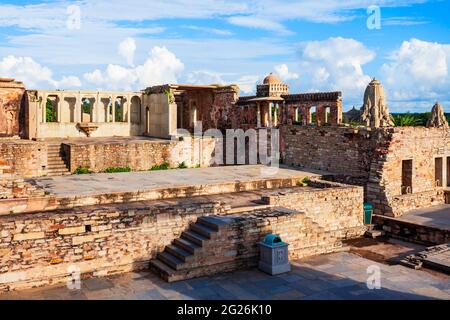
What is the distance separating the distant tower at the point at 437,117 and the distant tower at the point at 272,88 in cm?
665

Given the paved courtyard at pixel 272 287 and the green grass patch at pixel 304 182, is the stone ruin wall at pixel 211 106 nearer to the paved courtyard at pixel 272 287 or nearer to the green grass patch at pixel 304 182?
the green grass patch at pixel 304 182

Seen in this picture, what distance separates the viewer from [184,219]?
404 inches

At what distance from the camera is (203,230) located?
9812mm

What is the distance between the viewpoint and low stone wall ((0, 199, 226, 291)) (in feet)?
28.0

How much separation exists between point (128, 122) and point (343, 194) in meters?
15.0

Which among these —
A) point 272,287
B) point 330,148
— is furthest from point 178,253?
point 330,148

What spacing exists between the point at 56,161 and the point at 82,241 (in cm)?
923

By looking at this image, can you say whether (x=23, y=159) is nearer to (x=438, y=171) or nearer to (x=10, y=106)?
(x=10, y=106)

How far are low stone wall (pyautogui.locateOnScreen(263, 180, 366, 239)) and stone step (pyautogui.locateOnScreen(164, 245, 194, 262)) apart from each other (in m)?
3.08

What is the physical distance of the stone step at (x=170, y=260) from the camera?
9.11 meters

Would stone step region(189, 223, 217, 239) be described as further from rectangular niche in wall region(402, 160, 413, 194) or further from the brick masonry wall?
rectangular niche in wall region(402, 160, 413, 194)

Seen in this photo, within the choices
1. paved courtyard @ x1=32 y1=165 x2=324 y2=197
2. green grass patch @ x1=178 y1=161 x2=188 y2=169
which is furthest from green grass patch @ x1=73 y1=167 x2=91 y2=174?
green grass patch @ x1=178 y1=161 x2=188 y2=169
